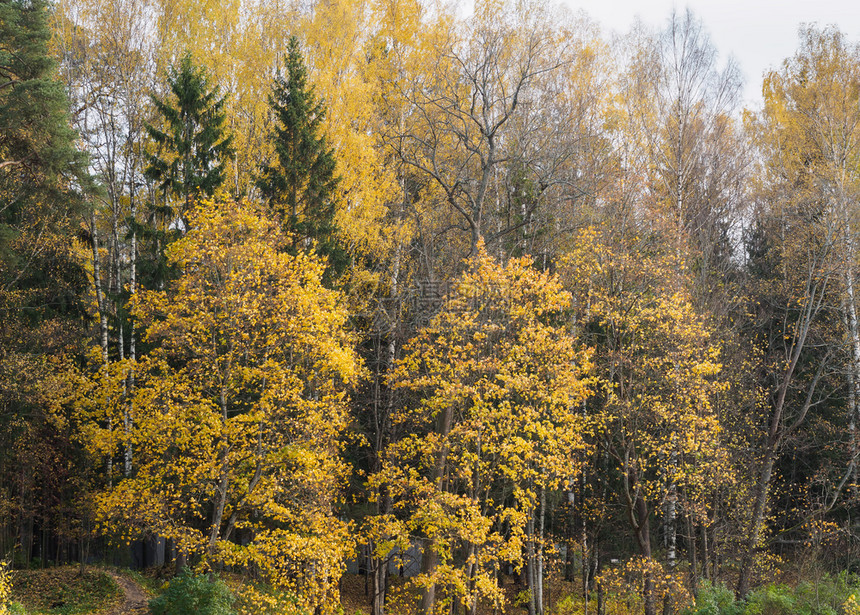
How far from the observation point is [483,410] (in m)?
12.4

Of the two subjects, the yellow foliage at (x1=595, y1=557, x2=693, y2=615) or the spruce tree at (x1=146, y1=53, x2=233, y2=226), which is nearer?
the yellow foliage at (x1=595, y1=557, x2=693, y2=615)

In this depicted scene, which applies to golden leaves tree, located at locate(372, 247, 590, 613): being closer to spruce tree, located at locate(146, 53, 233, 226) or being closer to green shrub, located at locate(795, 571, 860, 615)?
green shrub, located at locate(795, 571, 860, 615)

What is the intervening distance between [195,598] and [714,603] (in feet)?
30.2

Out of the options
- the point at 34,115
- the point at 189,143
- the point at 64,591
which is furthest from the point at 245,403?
the point at 189,143

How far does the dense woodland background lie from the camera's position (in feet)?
39.4

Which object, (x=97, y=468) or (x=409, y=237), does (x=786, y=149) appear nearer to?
(x=409, y=237)

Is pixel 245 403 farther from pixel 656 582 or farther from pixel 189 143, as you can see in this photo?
pixel 656 582

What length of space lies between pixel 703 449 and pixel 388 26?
14.0m

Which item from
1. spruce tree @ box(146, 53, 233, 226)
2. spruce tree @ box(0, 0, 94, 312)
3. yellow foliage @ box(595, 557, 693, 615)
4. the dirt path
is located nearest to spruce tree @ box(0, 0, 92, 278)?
spruce tree @ box(0, 0, 94, 312)

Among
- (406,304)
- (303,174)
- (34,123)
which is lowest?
(406,304)

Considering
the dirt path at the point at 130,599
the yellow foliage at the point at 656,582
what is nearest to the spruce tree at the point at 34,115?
the dirt path at the point at 130,599

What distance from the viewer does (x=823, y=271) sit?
596 inches

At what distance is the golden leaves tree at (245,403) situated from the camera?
11.4 metres

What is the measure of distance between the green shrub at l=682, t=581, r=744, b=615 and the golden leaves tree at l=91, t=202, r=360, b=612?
6667 mm
